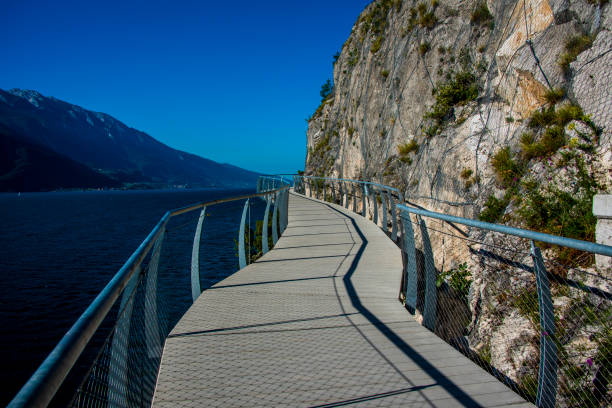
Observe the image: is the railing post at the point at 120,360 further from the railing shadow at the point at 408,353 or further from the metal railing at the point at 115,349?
the railing shadow at the point at 408,353

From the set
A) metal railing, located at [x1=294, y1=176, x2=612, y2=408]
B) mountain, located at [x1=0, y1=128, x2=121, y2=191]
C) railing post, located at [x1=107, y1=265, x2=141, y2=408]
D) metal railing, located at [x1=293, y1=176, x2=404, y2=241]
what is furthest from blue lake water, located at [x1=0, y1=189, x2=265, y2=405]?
mountain, located at [x1=0, y1=128, x2=121, y2=191]

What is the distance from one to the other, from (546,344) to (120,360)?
2.33 metres

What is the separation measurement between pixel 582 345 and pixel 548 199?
12.3ft

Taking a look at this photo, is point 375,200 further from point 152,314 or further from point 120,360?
point 120,360

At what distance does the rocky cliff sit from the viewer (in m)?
5.85

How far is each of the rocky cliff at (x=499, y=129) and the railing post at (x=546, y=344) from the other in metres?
0.22

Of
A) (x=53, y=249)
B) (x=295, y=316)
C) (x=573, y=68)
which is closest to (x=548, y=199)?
(x=573, y=68)

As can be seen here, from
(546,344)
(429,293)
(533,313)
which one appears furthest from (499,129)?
(546,344)

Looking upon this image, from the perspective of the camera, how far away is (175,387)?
2.67 meters

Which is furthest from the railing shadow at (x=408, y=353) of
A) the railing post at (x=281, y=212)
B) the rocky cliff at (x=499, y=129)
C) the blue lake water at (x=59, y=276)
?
the railing post at (x=281, y=212)

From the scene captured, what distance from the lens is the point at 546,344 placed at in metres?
2.43

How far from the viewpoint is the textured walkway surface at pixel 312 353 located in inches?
99.8

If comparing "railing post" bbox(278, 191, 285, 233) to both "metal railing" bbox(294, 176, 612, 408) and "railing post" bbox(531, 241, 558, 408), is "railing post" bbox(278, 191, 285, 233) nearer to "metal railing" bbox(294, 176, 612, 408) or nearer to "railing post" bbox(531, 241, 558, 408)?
"metal railing" bbox(294, 176, 612, 408)

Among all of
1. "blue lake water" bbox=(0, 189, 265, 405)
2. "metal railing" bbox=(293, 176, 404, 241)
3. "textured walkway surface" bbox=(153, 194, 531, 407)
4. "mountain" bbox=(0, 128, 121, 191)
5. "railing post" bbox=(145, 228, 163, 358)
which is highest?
"mountain" bbox=(0, 128, 121, 191)
